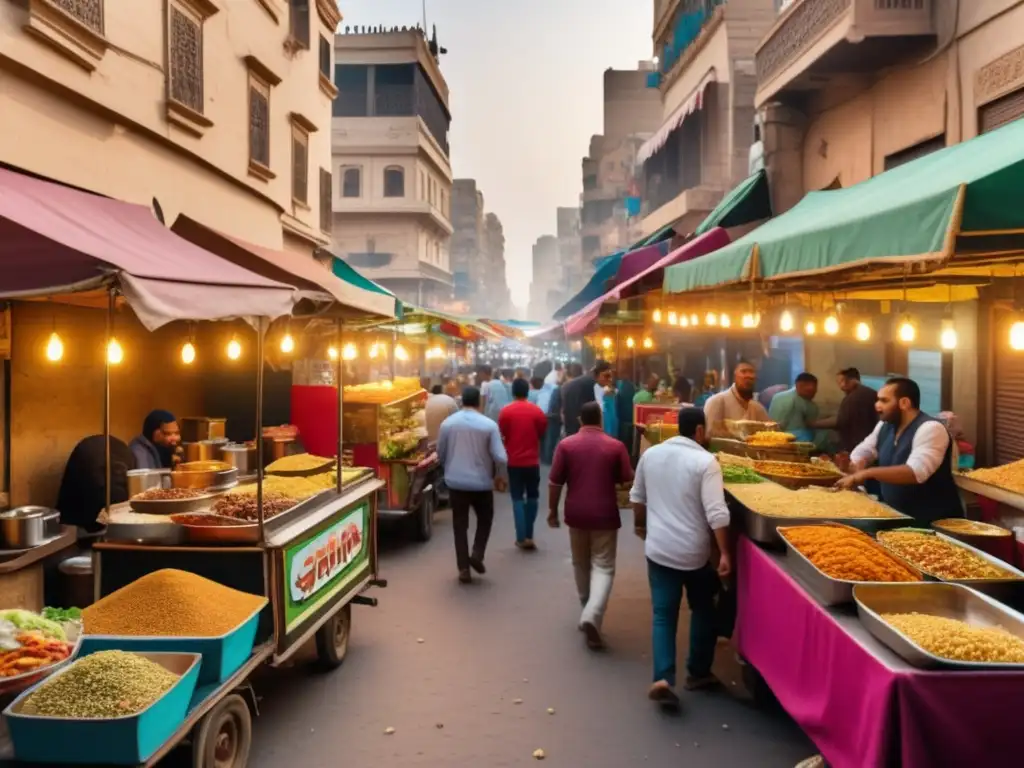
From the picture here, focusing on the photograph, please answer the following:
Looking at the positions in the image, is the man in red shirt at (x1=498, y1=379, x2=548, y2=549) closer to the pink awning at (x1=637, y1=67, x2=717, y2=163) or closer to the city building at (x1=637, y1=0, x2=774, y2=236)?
the city building at (x1=637, y1=0, x2=774, y2=236)

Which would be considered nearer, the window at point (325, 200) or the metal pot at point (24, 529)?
the metal pot at point (24, 529)

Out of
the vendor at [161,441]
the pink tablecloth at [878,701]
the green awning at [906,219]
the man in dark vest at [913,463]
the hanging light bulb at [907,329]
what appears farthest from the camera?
the hanging light bulb at [907,329]

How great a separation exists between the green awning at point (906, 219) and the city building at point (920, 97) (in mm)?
1876

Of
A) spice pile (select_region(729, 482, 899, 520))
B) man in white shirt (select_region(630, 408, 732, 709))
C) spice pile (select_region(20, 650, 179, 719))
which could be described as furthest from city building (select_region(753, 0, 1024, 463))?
spice pile (select_region(20, 650, 179, 719))

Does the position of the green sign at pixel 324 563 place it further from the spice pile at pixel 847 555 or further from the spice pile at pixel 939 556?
the spice pile at pixel 939 556

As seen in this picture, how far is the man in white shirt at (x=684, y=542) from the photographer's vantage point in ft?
18.4

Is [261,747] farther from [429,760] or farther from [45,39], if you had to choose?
[45,39]

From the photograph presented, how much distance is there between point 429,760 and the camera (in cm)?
487

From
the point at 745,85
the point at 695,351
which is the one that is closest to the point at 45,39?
the point at 745,85

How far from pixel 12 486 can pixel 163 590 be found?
431 centimetres

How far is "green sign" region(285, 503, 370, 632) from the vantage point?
17.5ft

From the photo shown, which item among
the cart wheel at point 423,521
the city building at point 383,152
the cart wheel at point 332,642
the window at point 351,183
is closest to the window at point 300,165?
the cart wheel at point 423,521

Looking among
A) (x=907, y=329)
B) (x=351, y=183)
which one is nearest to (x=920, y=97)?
(x=907, y=329)

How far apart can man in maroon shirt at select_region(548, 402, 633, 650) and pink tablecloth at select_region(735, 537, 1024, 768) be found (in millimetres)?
2375
